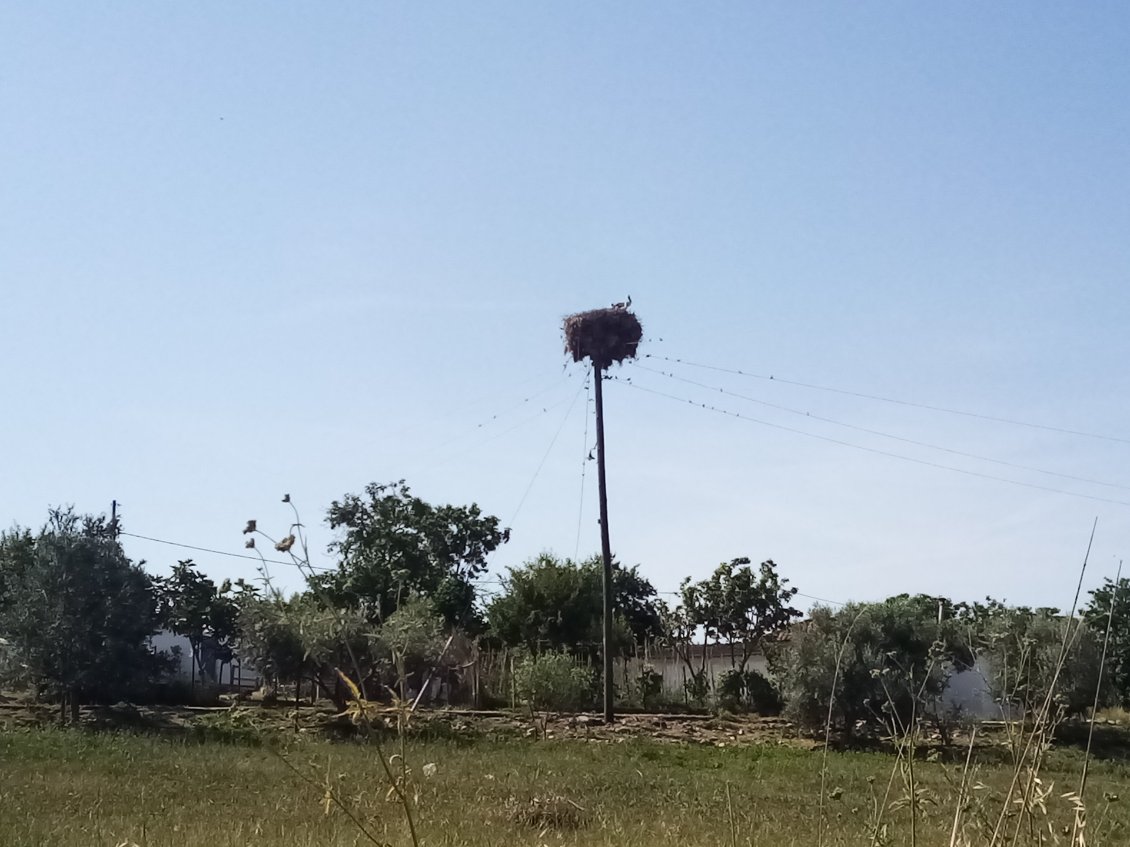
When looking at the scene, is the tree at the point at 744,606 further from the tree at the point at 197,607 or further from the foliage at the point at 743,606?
the tree at the point at 197,607

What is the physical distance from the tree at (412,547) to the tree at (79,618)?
45.3 ft

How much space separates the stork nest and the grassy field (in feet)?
31.9

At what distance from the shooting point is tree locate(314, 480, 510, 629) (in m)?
39.1

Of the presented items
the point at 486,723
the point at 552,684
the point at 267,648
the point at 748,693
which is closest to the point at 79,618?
the point at 267,648

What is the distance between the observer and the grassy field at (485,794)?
20.2ft

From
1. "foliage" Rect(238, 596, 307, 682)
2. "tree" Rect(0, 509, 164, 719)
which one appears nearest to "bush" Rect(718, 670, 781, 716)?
"foliage" Rect(238, 596, 307, 682)

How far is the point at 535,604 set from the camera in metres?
33.3

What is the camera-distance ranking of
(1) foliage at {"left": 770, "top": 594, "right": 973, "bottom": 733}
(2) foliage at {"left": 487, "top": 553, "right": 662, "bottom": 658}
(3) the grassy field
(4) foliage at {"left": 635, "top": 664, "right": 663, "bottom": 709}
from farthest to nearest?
(2) foliage at {"left": 487, "top": 553, "right": 662, "bottom": 658}, (4) foliage at {"left": 635, "top": 664, "right": 663, "bottom": 709}, (1) foliage at {"left": 770, "top": 594, "right": 973, "bottom": 733}, (3) the grassy field

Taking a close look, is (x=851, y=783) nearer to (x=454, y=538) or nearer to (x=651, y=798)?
(x=651, y=798)

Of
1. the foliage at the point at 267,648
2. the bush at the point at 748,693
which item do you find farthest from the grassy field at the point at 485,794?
the bush at the point at 748,693

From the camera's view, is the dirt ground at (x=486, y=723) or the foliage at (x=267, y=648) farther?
the foliage at (x=267, y=648)

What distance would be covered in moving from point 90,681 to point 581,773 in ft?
43.3

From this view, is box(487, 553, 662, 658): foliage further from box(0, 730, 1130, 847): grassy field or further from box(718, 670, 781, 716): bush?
box(0, 730, 1130, 847): grassy field

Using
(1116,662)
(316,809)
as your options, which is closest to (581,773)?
(316,809)
